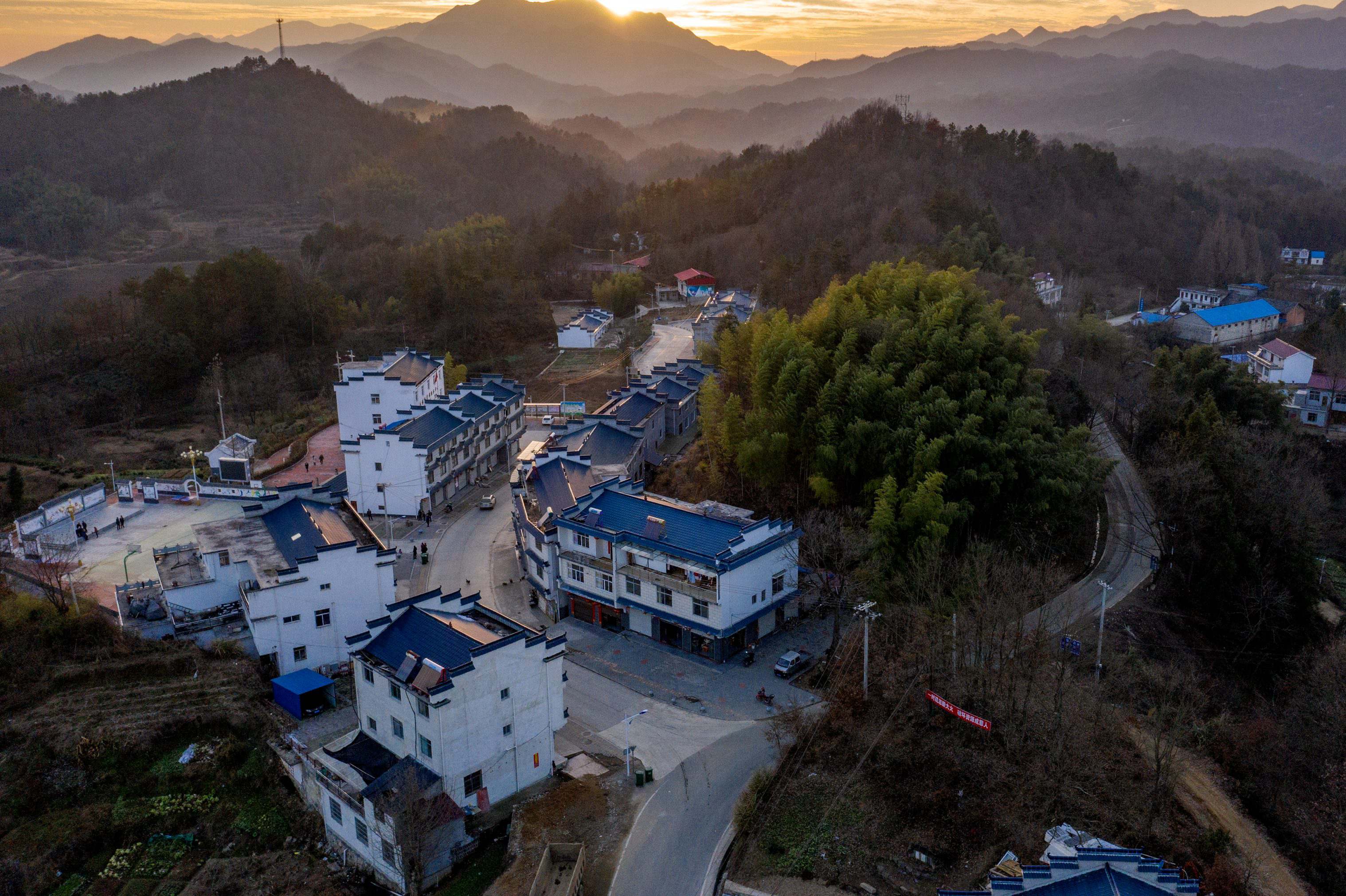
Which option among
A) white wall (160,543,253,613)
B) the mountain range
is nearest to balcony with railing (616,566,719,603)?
white wall (160,543,253,613)

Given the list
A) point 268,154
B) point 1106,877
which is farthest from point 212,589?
point 268,154

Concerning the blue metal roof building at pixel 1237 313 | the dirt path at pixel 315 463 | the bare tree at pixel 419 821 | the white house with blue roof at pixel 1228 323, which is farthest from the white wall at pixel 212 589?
the blue metal roof building at pixel 1237 313

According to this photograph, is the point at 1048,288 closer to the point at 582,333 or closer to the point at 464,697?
the point at 582,333

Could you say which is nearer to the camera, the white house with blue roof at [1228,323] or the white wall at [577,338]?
the white house with blue roof at [1228,323]

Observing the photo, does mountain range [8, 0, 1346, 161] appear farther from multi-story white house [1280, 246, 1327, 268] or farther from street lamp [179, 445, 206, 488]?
street lamp [179, 445, 206, 488]

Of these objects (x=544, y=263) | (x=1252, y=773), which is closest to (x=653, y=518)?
(x=1252, y=773)

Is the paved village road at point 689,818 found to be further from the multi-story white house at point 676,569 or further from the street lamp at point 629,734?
the multi-story white house at point 676,569
